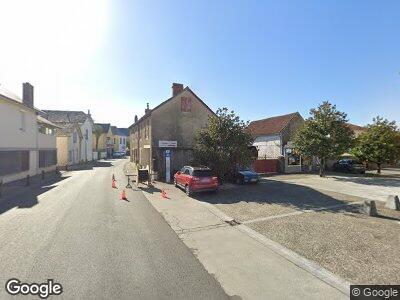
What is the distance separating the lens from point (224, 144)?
19.5 meters

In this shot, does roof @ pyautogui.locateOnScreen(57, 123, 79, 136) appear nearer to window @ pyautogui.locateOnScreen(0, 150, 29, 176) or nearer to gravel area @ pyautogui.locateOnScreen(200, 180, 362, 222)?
window @ pyautogui.locateOnScreen(0, 150, 29, 176)

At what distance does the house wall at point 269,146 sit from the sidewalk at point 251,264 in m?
22.5

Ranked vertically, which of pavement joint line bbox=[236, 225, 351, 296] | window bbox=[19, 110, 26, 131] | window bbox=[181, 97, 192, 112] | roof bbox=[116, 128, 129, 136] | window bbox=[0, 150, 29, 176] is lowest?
pavement joint line bbox=[236, 225, 351, 296]

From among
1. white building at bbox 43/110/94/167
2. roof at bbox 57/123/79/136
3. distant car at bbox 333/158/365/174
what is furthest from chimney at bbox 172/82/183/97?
roof at bbox 57/123/79/136

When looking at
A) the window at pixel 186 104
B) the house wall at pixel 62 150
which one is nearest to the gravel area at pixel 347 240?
the window at pixel 186 104

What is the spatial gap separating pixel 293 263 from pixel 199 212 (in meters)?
6.12

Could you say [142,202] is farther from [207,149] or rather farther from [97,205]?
[207,149]

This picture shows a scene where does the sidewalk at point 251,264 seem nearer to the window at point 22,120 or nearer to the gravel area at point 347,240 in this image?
the gravel area at point 347,240

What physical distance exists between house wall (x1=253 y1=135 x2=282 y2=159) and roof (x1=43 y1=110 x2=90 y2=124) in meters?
35.0

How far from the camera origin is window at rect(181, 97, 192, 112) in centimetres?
2605

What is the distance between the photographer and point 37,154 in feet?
92.3

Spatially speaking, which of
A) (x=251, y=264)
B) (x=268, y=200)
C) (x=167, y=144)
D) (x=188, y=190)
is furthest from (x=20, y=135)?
(x=251, y=264)

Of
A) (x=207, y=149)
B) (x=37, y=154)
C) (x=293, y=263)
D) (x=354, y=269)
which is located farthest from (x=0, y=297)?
(x=37, y=154)

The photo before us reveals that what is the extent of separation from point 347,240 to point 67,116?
55716 mm
